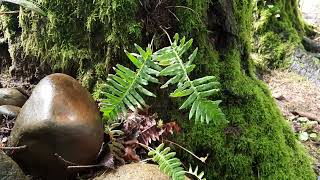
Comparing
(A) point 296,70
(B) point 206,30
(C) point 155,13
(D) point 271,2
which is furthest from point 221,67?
(D) point 271,2

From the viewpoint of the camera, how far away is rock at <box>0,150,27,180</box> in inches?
Result: 86.5

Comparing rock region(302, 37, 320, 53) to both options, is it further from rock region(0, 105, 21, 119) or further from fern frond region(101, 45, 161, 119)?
rock region(0, 105, 21, 119)

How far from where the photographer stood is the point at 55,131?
230 cm

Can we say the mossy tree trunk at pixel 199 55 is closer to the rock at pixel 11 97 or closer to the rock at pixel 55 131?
the rock at pixel 11 97

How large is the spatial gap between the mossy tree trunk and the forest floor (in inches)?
73.1

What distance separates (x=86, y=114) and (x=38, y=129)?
0.98ft

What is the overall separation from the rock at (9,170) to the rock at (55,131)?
0.14 metres

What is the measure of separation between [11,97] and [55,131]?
2.36ft

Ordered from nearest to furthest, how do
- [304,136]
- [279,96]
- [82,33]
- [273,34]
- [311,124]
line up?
[82,33]
[304,136]
[311,124]
[279,96]
[273,34]

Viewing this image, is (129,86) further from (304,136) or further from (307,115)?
(307,115)

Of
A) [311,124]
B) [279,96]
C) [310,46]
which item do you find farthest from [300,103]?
[310,46]

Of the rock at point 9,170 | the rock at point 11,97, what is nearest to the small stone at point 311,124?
the rock at point 11,97

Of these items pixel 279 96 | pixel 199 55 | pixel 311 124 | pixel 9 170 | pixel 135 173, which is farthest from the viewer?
pixel 279 96

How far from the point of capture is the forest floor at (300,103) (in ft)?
17.9
